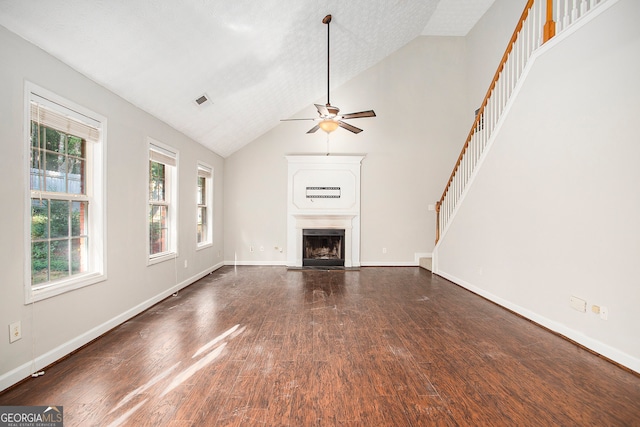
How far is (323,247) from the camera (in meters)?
6.85

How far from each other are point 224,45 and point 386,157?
438 cm

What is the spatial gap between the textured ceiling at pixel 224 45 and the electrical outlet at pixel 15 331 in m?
2.00

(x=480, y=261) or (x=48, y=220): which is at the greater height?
(x=48, y=220)

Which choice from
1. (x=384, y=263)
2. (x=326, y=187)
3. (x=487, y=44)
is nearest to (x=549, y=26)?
(x=487, y=44)

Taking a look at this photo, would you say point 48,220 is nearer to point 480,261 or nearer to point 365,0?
point 365,0

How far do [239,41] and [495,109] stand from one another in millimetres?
3488

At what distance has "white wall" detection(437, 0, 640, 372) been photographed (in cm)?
233

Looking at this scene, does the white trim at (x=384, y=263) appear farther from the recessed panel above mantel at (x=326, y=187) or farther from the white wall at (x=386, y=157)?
the recessed panel above mantel at (x=326, y=187)

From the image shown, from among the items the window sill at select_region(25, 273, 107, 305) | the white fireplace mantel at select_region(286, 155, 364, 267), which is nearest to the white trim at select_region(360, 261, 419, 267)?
the white fireplace mantel at select_region(286, 155, 364, 267)

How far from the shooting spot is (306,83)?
565 cm

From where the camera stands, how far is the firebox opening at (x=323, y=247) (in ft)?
21.8

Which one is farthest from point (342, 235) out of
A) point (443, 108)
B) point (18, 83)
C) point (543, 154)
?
point (18, 83)

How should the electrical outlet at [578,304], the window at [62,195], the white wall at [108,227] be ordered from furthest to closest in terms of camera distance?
the electrical outlet at [578,304], the window at [62,195], the white wall at [108,227]

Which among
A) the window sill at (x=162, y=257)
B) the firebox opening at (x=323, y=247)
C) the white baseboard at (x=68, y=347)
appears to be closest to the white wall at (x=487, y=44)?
the firebox opening at (x=323, y=247)
